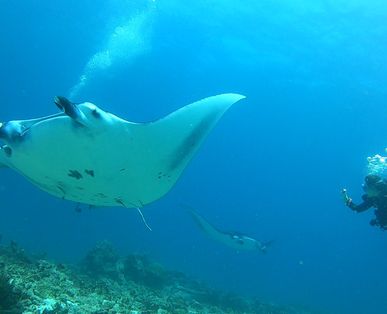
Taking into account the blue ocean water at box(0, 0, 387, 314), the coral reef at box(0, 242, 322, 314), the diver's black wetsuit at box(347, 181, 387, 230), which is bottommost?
the coral reef at box(0, 242, 322, 314)

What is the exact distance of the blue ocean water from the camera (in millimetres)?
28953

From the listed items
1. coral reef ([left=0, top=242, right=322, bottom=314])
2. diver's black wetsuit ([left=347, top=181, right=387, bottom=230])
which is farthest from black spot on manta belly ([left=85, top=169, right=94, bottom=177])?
diver's black wetsuit ([left=347, top=181, right=387, bottom=230])

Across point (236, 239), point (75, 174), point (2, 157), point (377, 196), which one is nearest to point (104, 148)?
point (75, 174)

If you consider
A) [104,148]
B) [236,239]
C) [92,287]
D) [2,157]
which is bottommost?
[92,287]

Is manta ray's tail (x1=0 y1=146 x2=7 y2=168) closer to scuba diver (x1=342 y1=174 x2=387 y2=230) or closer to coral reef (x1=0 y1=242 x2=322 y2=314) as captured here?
coral reef (x1=0 y1=242 x2=322 y2=314)

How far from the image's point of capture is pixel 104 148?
454 cm

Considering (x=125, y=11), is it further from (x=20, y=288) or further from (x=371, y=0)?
(x=20, y=288)

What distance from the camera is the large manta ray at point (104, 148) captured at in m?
4.32

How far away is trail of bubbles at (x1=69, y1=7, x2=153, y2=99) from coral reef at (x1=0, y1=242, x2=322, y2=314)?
27.5 m

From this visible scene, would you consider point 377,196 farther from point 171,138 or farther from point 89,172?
point 89,172

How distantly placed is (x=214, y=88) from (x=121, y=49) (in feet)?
44.9

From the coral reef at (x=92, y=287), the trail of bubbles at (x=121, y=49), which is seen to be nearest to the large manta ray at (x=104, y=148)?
the coral reef at (x=92, y=287)

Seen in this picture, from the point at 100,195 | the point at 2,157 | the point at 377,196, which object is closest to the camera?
the point at 2,157

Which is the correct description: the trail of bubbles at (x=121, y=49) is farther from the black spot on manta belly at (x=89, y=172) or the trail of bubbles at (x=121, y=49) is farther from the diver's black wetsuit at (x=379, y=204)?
the black spot on manta belly at (x=89, y=172)
